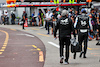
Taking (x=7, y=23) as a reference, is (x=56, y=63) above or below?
above

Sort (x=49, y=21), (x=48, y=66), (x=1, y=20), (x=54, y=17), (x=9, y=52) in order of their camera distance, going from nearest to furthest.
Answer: (x=48, y=66) → (x=9, y=52) → (x=54, y=17) → (x=49, y=21) → (x=1, y=20)

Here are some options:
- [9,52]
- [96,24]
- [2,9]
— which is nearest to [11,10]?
[2,9]

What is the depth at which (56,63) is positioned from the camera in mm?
10102

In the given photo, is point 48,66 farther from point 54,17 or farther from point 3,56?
point 54,17

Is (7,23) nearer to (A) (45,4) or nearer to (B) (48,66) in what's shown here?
(A) (45,4)

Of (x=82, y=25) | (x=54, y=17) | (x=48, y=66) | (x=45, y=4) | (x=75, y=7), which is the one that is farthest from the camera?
(x=75, y=7)

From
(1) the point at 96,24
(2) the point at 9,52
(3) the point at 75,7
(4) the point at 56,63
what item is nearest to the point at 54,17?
(1) the point at 96,24

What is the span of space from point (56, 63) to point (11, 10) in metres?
29.7

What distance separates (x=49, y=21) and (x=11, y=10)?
1671 centimetres

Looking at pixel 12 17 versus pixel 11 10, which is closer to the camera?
pixel 12 17

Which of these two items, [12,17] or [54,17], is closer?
[54,17]

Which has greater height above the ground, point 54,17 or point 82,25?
point 82,25

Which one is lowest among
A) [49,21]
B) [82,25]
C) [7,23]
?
[7,23]

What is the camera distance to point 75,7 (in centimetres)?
3578
